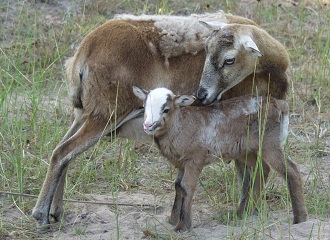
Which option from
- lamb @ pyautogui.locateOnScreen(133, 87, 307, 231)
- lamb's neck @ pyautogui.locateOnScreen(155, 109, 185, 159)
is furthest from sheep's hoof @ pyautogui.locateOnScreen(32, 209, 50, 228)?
lamb's neck @ pyautogui.locateOnScreen(155, 109, 185, 159)

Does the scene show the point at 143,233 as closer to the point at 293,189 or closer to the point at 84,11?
the point at 293,189

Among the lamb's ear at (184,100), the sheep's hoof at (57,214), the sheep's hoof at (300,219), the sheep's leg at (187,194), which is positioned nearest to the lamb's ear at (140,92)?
the lamb's ear at (184,100)

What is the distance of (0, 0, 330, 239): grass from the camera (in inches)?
294

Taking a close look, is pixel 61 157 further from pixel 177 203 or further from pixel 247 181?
pixel 247 181

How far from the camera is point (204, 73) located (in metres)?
6.97

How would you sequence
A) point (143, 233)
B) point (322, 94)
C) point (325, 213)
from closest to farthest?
point (143, 233) → point (325, 213) → point (322, 94)

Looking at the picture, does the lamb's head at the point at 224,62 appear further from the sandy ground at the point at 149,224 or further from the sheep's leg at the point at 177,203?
the sandy ground at the point at 149,224

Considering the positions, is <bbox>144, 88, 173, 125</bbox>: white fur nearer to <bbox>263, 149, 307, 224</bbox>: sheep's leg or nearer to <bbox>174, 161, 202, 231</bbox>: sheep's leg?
<bbox>174, 161, 202, 231</bbox>: sheep's leg

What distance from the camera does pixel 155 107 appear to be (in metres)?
6.48

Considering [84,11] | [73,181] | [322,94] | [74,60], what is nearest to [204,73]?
[74,60]

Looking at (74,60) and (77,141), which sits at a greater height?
(74,60)

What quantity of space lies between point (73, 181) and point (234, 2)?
15.8 ft

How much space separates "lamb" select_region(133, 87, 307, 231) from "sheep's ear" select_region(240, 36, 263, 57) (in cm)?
38

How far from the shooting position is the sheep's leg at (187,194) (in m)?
6.61
